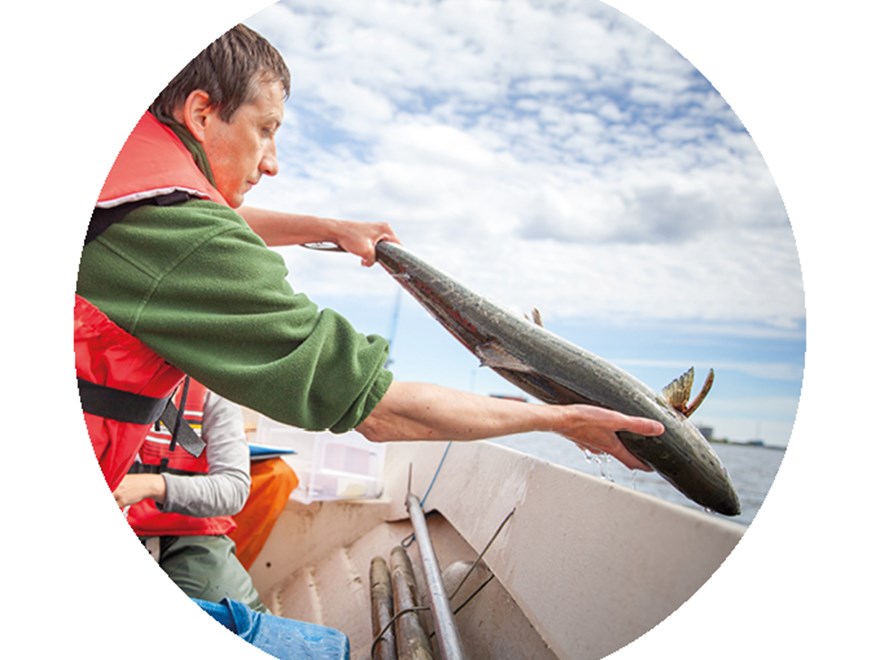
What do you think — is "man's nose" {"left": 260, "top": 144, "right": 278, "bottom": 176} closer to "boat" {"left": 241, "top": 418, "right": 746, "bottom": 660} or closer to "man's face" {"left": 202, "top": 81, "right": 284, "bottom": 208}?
"man's face" {"left": 202, "top": 81, "right": 284, "bottom": 208}

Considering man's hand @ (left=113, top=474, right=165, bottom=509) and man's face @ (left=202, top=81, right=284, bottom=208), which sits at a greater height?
man's face @ (left=202, top=81, right=284, bottom=208)

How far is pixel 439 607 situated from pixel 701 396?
1.02 m

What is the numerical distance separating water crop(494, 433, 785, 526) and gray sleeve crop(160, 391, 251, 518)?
1.17 metres

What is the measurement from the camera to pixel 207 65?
1887 mm

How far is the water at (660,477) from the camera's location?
73.2 inches

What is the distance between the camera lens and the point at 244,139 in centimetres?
195

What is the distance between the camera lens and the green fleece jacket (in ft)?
4.89

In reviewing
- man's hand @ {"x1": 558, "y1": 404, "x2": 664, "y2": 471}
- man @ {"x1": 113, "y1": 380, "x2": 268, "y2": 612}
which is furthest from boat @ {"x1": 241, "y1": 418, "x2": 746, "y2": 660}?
man @ {"x1": 113, "y1": 380, "x2": 268, "y2": 612}

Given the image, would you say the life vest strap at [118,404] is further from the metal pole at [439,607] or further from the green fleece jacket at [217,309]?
the metal pole at [439,607]

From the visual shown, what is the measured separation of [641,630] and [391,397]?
764 millimetres

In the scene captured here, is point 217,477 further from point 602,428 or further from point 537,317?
point 602,428

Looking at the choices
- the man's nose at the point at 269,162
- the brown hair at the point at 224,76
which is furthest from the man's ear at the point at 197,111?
the man's nose at the point at 269,162

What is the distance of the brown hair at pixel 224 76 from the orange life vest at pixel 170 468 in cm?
117

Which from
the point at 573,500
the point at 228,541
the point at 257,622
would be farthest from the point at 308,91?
the point at 228,541
